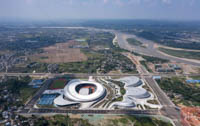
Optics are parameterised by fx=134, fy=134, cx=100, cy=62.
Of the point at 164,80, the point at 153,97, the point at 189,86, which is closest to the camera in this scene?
the point at 153,97

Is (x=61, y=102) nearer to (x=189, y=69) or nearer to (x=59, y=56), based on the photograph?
(x=59, y=56)

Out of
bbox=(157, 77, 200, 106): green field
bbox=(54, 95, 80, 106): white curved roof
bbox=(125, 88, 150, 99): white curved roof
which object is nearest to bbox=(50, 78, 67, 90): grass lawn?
bbox=(54, 95, 80, 106): white curved roof

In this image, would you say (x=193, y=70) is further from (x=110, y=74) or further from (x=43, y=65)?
(x=43, y=65)

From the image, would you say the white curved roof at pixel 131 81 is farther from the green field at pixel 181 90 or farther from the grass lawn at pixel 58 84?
the grass lawn at pixel 58 84

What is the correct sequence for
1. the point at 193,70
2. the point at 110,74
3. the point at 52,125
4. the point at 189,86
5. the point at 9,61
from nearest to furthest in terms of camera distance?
the point at 52,125 < the point at 189,86 < the point at 110,74 < the point at 193,70 < the point at 9,61

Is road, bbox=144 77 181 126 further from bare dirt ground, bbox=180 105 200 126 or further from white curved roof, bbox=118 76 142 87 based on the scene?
white curved roof, bbox=118 76 142 87

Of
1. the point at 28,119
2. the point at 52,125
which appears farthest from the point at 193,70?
the point at 28,119

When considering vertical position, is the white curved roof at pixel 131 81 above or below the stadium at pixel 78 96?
above

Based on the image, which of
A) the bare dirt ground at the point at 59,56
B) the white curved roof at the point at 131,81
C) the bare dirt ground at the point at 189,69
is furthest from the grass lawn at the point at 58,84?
the bare dirt ground at the point at 189,69
